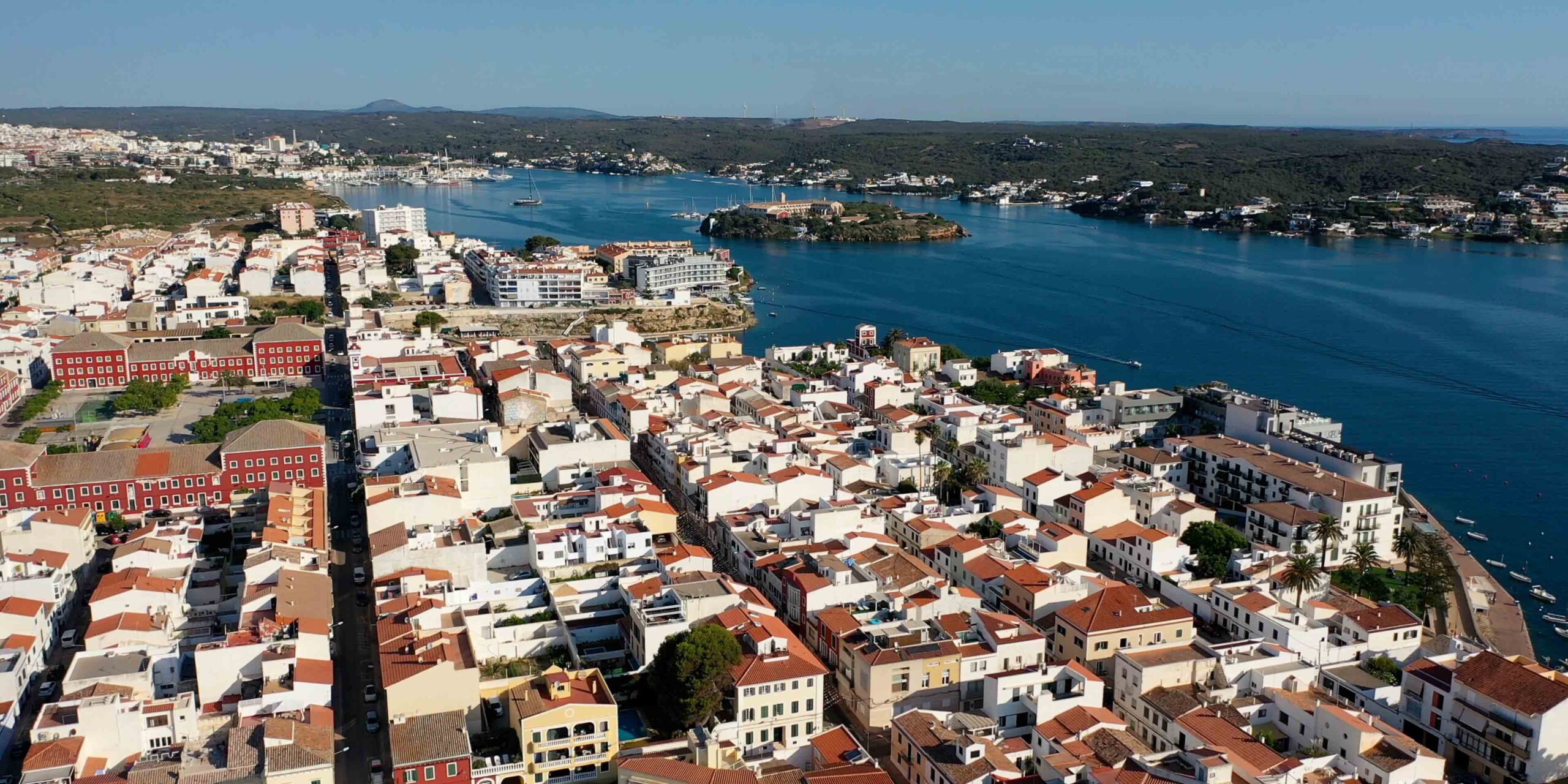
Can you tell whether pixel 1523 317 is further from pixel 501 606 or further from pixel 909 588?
pixel 501 606

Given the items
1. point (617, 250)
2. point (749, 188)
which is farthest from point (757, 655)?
point (749, 188)

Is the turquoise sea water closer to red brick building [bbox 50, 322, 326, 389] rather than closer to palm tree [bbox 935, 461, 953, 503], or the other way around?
palm tree [bbox 935, 461, 953, 503]

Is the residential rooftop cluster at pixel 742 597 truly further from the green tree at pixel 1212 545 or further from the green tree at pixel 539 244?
the green tree at pixel 539 244

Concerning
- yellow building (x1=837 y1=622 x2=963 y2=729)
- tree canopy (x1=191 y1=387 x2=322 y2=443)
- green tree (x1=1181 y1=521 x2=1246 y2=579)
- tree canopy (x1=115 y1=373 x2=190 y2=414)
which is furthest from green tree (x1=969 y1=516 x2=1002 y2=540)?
tree canopy (x1=115 y1=373 x2=190 y2=414)

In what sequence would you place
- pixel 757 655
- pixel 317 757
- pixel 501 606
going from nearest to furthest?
1. pixel 317 757
2. pixel 757 655
3. pixel 501 606

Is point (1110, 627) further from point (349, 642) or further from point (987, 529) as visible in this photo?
point (349, 642)

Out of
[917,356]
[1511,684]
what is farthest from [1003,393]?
[1511,684]

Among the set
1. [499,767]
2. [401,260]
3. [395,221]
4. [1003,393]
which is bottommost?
[499,767]
